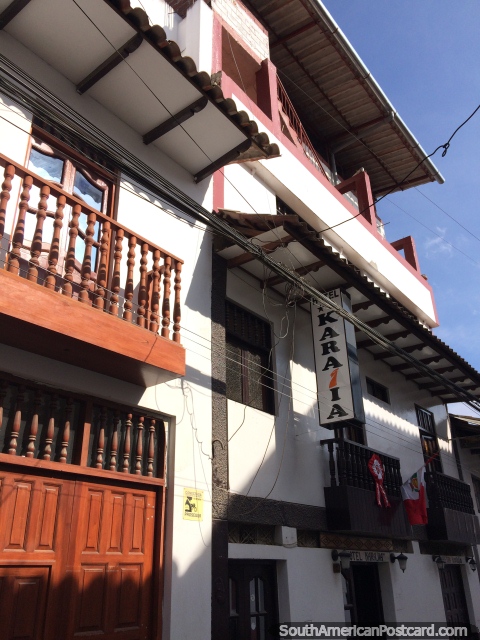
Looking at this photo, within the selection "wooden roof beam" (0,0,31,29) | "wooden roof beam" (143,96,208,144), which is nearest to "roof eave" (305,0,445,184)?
"wooden roof beam" (143,96,208,144)

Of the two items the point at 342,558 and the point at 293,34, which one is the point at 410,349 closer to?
the point at 342,558

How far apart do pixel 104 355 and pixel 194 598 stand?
8.57 feet

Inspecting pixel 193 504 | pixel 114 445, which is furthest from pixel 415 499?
pixel 114 445

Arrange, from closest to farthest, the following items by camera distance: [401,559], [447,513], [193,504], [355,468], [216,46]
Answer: [193,504] < [355,468] < [216,46] < [401,559] < [447,513]

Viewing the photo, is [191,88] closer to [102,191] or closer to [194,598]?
[102,191]

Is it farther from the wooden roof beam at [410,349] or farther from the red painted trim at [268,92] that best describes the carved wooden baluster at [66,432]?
the wooden roof beam at [410,349]

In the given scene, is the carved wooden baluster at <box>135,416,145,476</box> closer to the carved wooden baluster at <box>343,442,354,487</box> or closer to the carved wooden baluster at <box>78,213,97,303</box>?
the carved wooden baluster at <box>78,213,97,303</box>

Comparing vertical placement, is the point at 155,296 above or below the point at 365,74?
below

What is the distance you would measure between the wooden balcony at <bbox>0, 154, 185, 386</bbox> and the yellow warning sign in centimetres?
125

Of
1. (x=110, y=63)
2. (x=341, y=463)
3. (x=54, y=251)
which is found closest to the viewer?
(x=54, y=251)

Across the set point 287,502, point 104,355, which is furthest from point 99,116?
point 287,502

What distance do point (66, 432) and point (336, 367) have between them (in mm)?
4322

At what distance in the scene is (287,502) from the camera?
7375 millimetres

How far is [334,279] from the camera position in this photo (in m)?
8.74
